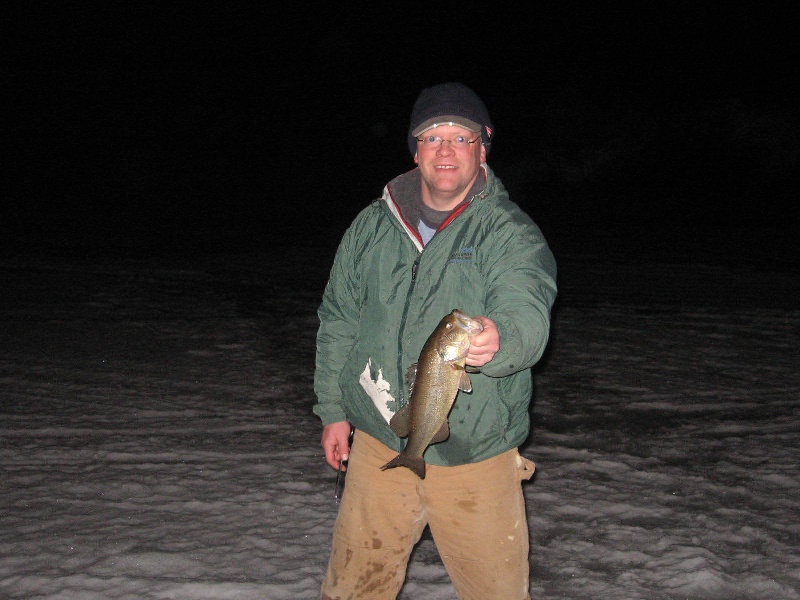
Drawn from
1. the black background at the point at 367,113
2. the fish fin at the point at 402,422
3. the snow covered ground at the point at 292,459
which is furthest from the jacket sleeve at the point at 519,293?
the black background at the point at 367,113

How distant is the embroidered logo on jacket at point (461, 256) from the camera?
237 centimetres

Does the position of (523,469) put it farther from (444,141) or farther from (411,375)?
(444,141)

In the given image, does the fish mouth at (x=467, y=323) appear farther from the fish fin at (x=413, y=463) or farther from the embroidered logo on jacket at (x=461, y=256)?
the fish fin at (x=413, y=463)

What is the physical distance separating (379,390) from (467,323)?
2.14 feet

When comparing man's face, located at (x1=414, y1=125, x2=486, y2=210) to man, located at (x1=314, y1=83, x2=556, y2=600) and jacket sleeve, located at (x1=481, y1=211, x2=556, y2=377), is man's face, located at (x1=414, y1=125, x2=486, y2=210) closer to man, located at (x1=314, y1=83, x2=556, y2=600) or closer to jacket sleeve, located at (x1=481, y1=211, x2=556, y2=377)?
man, located at (x1=314, y1=83, x2=556, y2=600)

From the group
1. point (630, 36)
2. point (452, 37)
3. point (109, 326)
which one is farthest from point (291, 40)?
point (109, 326)

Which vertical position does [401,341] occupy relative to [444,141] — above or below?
below

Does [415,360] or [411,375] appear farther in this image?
[415,360]

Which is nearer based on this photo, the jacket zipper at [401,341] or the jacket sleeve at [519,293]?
the jacket sleeve at [519,293]

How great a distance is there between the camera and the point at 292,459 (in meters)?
4.84

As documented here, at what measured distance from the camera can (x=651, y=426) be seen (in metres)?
5.56

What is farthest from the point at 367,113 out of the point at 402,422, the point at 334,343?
the point at 402,422

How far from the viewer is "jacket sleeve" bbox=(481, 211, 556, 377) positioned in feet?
6.80

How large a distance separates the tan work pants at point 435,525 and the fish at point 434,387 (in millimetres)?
129
